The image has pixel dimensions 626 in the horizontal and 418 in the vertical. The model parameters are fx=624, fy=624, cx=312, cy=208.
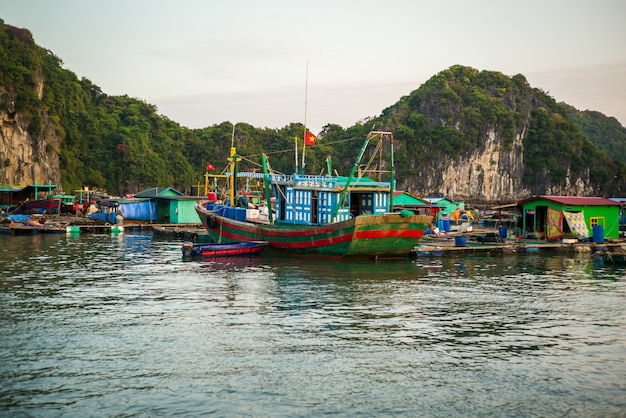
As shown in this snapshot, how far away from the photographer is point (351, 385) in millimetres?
13477

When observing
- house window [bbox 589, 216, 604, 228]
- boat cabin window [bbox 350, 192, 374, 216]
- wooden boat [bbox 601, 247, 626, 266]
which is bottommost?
wooden boat [bbox 601, 247, 626, 266]

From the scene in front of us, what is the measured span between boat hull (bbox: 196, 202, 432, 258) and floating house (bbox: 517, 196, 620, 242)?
11228 millimetres

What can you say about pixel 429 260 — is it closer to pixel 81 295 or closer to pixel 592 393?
pixel 81 295

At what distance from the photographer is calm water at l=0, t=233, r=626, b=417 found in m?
12.6

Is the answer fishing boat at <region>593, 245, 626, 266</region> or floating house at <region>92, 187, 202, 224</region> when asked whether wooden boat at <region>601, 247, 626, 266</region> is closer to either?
fishing boat at <region>593, 245, 626, 266</region>

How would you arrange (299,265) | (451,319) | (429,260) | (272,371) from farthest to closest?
(429,260)
(299,265)
(451,319)
(272,371)

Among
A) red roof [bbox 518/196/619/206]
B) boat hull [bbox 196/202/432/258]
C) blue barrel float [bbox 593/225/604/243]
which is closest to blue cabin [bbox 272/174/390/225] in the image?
boat hull [bbox 196/202/432/258]

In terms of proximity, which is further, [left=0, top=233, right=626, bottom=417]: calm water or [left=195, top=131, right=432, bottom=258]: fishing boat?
[left=195, top=131, right=432, bottom=258]: fishing boat

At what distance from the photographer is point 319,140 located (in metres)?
149

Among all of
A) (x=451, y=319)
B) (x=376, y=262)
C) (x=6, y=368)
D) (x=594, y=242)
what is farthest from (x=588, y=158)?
(x=6, y=368)

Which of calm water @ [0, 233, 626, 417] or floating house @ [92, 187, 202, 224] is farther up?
floating house @ [92, 187, 202, 224]

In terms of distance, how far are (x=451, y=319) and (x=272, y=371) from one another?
25.1 ft

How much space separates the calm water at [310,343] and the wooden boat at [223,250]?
4.52m

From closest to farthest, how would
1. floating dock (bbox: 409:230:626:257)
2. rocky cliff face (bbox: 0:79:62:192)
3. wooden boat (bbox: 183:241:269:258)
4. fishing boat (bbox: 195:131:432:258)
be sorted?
fishing boat (bbox: 195:131:432:258) < wooden boat (bbox: 183:241:269:258) < floating dock (bbox: 409:230:626:257) < rocky cliff face (bbox: 0:79:62:192)
